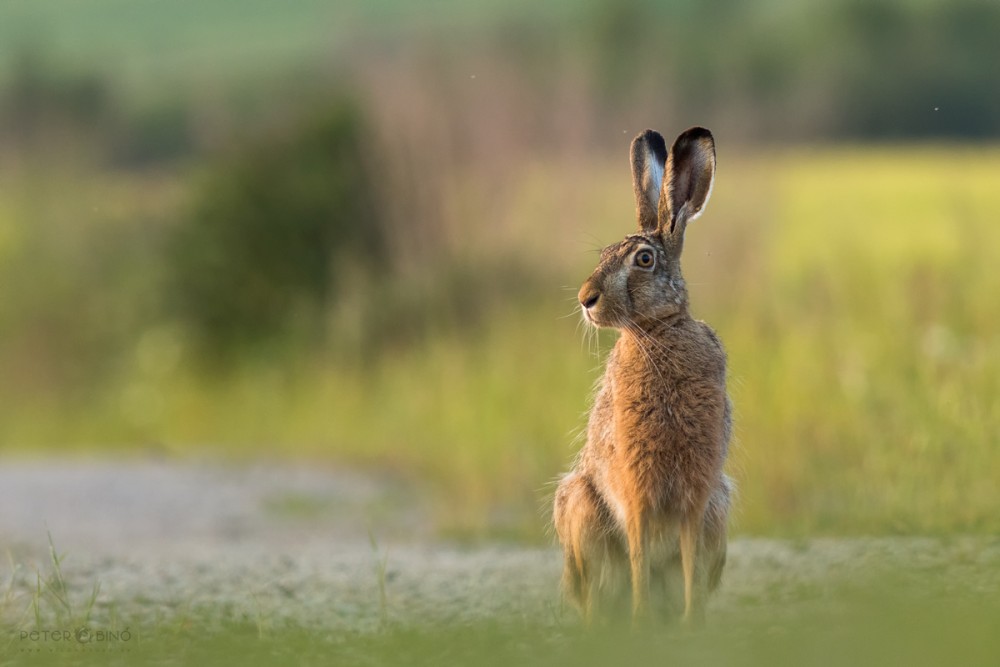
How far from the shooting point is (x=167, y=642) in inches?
229

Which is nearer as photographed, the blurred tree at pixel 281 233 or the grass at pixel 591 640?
the grass at pixel 591 640

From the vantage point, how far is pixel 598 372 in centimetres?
973

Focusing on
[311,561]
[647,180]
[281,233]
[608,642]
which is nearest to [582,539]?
[608,642]

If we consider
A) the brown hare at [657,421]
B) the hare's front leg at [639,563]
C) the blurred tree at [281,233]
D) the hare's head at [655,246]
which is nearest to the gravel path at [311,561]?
the brown hare at [657,421]

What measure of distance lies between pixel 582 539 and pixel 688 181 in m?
1.43

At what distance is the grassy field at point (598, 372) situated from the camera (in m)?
9.96

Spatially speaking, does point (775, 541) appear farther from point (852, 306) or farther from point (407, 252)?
point (407, 252)

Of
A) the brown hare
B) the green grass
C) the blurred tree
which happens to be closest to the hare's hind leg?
the brown hare

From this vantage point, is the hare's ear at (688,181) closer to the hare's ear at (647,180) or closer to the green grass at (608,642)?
the hare's ear at (647,180)

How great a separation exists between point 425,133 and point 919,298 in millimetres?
6426

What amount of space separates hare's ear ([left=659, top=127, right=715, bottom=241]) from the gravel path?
1.70 m

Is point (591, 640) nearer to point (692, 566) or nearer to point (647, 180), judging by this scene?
point (692, 566)

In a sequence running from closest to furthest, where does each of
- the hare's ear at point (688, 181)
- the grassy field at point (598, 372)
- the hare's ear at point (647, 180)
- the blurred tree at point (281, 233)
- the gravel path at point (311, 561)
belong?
the hare's ear at point (688, 181), the hare's ear at point (647, 180), the gravel path at point (311, 561), the grassy field at point (598, 372), the blurred tree at point (281, 233)

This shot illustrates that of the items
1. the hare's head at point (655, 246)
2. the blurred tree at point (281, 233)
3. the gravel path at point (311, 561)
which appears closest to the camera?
the hare's head at point (655, 246)
